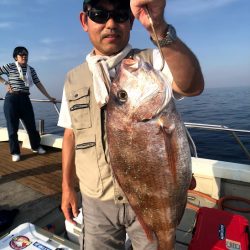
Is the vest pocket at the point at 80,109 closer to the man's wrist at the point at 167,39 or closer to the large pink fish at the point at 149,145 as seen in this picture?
the large pink fish at the point at 149,145

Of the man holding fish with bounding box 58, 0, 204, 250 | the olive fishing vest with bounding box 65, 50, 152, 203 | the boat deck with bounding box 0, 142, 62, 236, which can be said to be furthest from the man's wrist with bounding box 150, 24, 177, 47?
the boat deck with bounding box 0, 142, 62, 236

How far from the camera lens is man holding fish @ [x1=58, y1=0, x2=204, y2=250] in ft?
5.33

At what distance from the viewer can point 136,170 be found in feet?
5.58

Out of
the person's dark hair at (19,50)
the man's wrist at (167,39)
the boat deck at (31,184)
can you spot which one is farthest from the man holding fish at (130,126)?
the person's dark hair at (19,50)

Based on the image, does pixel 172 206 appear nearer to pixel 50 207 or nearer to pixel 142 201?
pixel 142 201

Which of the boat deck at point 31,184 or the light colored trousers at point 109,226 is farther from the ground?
the light colored trousers at point 109,226

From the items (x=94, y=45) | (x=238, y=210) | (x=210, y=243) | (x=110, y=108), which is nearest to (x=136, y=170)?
(x=110, y=108)

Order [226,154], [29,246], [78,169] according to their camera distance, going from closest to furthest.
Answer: [78,169] < [29,246] < [226,154]

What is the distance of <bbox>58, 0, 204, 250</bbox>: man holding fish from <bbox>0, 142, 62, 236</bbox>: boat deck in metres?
2.38

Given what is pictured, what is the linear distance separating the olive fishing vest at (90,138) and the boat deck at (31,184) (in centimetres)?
241

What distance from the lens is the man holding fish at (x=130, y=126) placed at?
163 centimetres

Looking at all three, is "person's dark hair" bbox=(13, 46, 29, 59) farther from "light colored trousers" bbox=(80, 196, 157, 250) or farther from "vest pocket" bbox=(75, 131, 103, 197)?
"light colored trousers" bbox=(80, 196, 157, 250)

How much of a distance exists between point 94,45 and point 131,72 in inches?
29.0

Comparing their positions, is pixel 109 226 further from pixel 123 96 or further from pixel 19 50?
pixel 19 50
